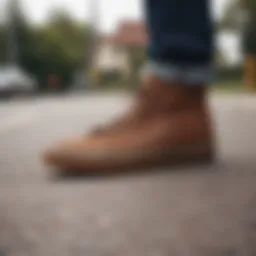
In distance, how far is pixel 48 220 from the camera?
45 cm

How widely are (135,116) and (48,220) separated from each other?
12.0 inches

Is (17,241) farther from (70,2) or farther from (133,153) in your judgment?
(70,2)

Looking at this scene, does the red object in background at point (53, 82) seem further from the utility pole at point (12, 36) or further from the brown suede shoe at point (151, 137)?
the brown suede shoe at point (151, 137)

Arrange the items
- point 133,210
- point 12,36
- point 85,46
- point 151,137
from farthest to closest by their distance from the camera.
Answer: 1. point 85,46
2. point 12,36
3. point 151,137
4. point 133,210

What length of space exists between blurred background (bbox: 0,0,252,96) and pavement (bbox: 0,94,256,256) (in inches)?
9.8

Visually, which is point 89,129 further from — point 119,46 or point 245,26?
point 245,26

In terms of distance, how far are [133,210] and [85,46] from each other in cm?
113

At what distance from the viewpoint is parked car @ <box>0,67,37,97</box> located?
108 cm

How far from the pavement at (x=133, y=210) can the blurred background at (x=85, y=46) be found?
0.82ft

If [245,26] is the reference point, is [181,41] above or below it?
above

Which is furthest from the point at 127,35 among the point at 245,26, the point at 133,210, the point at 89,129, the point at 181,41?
the point at 133,210

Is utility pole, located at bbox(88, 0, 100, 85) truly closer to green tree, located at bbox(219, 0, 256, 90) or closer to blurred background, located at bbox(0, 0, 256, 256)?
blurred background, located at bbox(0, 0, 256, 256)

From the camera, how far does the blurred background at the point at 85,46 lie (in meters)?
1.15

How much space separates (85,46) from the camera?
1579 millimetres
